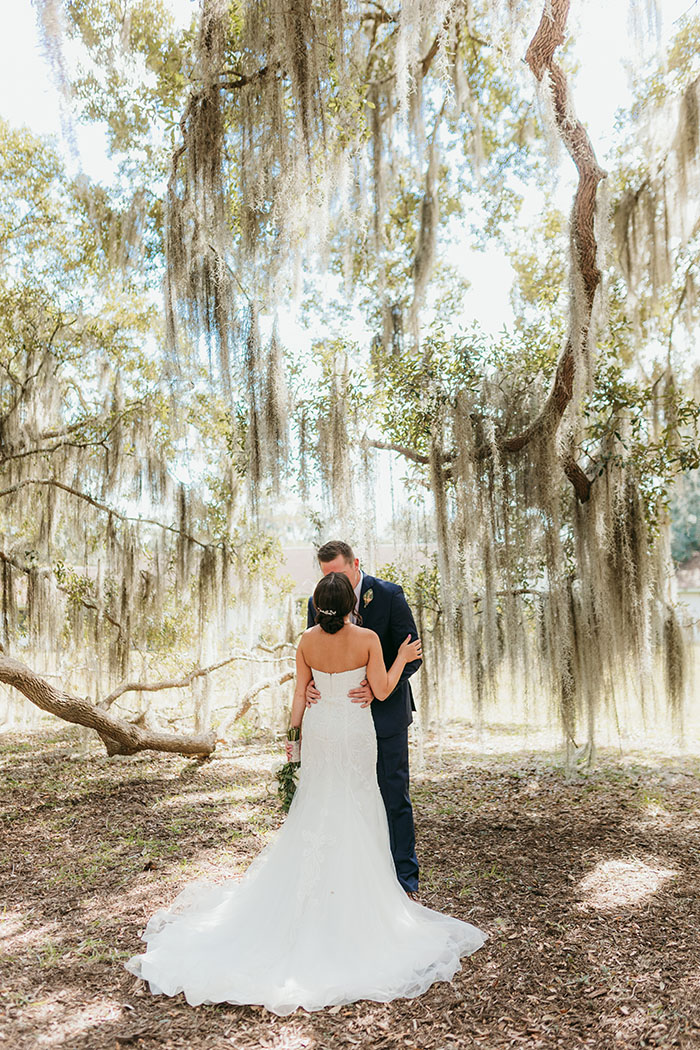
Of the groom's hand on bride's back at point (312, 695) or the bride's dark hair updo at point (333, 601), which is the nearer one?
the bride's dark hair updo at point (333, 601)

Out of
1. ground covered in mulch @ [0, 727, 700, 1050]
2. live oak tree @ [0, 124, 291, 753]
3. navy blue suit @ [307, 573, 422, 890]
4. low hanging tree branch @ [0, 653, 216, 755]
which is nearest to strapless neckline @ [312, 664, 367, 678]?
navy blue suit @ [307, 573, 422, 890]

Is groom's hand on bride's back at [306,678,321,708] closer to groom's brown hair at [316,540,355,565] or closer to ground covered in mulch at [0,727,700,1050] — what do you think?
groom's brown hair at [316,540,355,565]

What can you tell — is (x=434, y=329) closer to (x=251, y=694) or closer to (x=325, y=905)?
(x=251, y=694)

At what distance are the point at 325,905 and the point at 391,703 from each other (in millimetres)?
856

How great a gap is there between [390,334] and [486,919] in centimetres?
427

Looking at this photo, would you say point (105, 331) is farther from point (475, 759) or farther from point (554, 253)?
point (475, 759)

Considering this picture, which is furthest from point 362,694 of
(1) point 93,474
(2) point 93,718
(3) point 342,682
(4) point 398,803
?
(1) point 93,474

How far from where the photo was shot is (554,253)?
6828 millimetres

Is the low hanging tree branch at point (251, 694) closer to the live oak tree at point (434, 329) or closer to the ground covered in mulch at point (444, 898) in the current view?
the ground covered in mulch at point (444, 898)

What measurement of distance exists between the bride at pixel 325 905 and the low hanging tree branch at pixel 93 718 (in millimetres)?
2350

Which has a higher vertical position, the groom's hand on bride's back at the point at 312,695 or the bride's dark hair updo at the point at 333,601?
the bride's dark hair updo at the point at 333,601

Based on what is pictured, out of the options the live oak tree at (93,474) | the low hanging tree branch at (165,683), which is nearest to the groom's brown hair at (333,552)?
the live oak tree at (93,474)

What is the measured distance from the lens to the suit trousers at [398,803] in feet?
10.0

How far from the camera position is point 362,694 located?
2.89 meters
